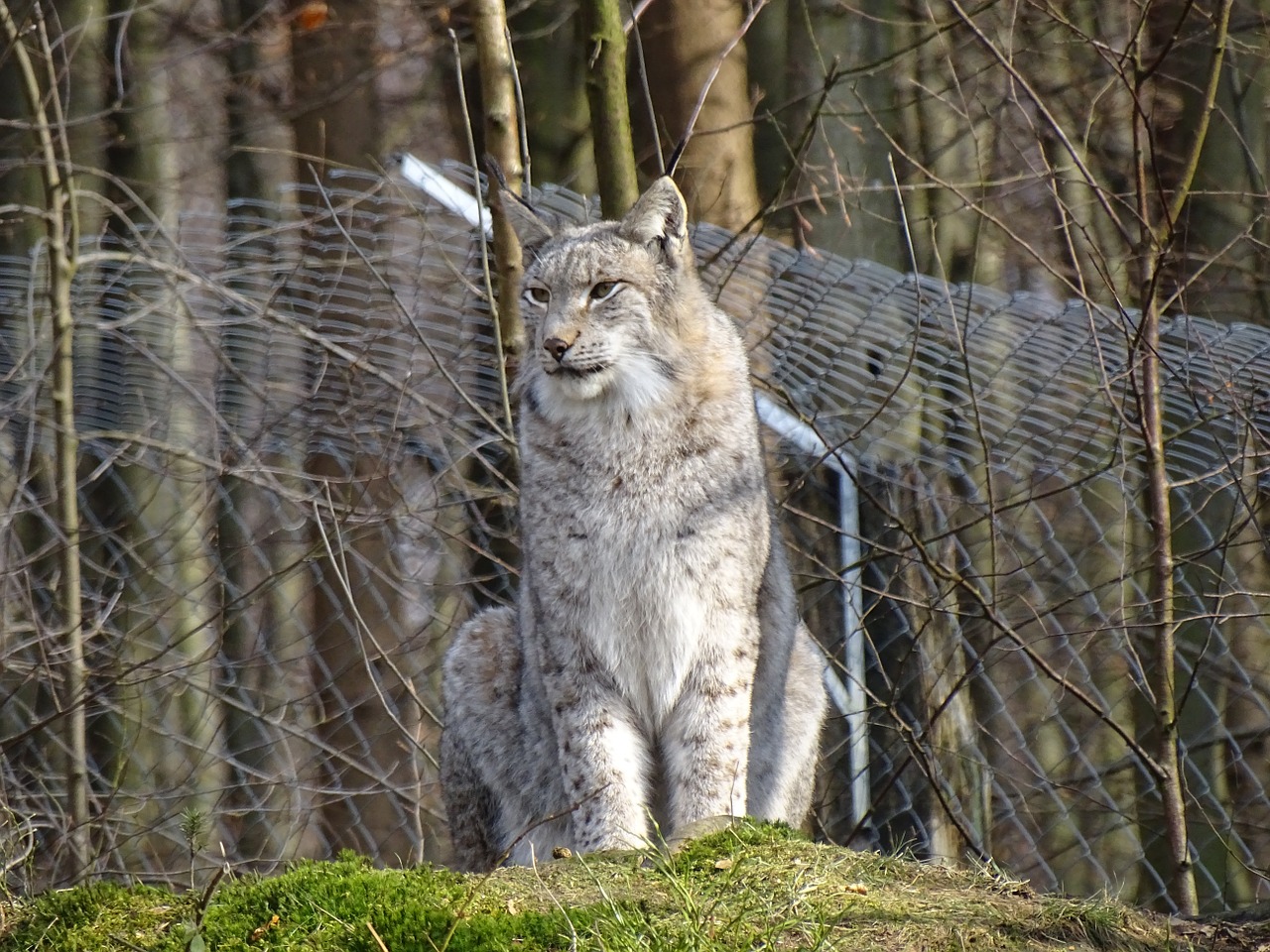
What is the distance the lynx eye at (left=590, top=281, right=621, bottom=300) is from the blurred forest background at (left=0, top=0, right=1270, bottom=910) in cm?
91

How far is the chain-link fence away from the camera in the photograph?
5055 mm

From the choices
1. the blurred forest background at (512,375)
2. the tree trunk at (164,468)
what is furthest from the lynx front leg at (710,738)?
the tree trunk at (164,468)

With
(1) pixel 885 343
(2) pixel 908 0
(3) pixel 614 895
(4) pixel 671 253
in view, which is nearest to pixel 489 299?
(4) pixel 671 253

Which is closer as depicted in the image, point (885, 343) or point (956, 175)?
point (885, 343)

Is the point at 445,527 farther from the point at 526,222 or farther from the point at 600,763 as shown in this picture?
the point at 600,763

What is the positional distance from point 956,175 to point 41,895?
7.20 meters

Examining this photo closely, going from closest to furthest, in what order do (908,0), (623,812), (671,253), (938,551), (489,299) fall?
1. (623,812)
2. (671,253)
3. (489,299)
4. (938,551)
5. (908,0)

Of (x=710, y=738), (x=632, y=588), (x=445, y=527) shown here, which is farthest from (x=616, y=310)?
(x=445, y=527)

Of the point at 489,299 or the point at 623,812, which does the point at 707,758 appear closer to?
the point at 623,812

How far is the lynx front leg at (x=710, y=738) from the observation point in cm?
405

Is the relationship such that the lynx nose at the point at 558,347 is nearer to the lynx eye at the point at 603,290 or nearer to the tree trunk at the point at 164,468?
the lynx eye at the point at 603,290

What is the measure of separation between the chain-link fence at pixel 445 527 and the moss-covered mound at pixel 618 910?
2.62ft

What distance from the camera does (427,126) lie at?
340 inches

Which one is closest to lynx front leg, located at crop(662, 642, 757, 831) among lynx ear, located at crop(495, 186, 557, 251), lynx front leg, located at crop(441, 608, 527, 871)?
lynx front leg, located at crop(441, 608, 527, 871)
